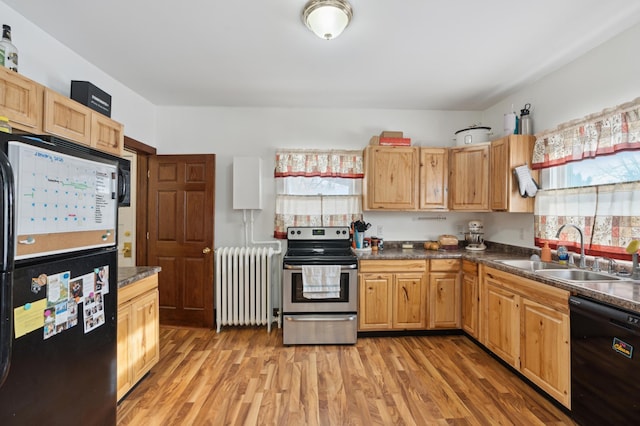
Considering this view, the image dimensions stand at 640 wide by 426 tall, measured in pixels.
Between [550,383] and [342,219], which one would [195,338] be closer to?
[342,219]

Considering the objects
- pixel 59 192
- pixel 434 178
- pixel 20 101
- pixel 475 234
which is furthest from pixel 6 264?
pixel 475 234

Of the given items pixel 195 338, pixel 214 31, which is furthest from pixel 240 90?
pixel 195 338

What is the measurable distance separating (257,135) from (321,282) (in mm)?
1950

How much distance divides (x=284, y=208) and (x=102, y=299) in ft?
7.19

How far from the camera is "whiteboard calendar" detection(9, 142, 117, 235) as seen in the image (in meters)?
1.03

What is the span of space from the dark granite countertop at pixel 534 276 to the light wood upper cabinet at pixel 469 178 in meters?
0.54

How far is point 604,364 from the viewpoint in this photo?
5.25 feet

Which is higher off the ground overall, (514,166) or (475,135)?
(475,135)

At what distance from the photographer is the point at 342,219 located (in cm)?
352

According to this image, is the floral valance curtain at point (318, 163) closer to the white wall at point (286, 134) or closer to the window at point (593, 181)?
the white wall at point (286, 134)

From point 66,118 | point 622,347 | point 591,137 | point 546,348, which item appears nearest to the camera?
point 622,347

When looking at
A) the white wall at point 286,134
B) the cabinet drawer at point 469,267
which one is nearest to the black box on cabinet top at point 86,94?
the white wall at point 286,134

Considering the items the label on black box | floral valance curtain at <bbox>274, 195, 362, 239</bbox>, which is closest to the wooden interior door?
floral valance curtain at <bbox>274, 195, 362, 239</bbox>

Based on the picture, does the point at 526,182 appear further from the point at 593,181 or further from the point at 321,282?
the point at 321,282
